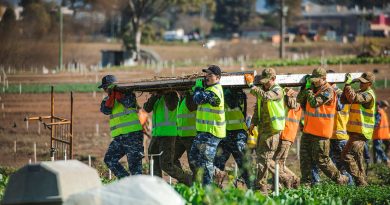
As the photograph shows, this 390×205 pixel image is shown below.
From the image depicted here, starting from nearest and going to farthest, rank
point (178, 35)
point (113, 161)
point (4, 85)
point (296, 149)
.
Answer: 1. point (113, 161)
2. point (296, 149)
3. point (4, 85)
4. point (178, 35)

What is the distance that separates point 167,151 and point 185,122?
26.4 inches

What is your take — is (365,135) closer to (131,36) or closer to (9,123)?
(9,123)

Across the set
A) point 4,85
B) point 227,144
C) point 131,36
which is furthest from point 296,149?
point 131,36

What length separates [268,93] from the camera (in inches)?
669

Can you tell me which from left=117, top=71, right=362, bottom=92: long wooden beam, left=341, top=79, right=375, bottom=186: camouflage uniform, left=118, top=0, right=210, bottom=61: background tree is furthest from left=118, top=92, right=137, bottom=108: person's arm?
left=118, top=0, right=210, bottom=61: background tree

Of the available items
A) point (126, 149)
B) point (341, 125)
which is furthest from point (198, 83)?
point (341, 125)

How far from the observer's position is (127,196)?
437 inches

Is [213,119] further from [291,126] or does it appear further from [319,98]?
[291,126]

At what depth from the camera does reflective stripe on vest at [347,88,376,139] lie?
1955cm

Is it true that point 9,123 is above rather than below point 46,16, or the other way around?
below

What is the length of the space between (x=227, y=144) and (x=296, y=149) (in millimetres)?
9712

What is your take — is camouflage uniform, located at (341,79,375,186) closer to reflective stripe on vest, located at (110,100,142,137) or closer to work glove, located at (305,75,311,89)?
work glove, located at (305,75,311,89)

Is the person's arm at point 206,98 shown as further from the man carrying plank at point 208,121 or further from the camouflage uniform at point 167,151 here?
the camouflage uniform at point 167,151

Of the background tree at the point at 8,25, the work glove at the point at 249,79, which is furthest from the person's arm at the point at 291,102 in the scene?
the background tree at the point at 8,25
